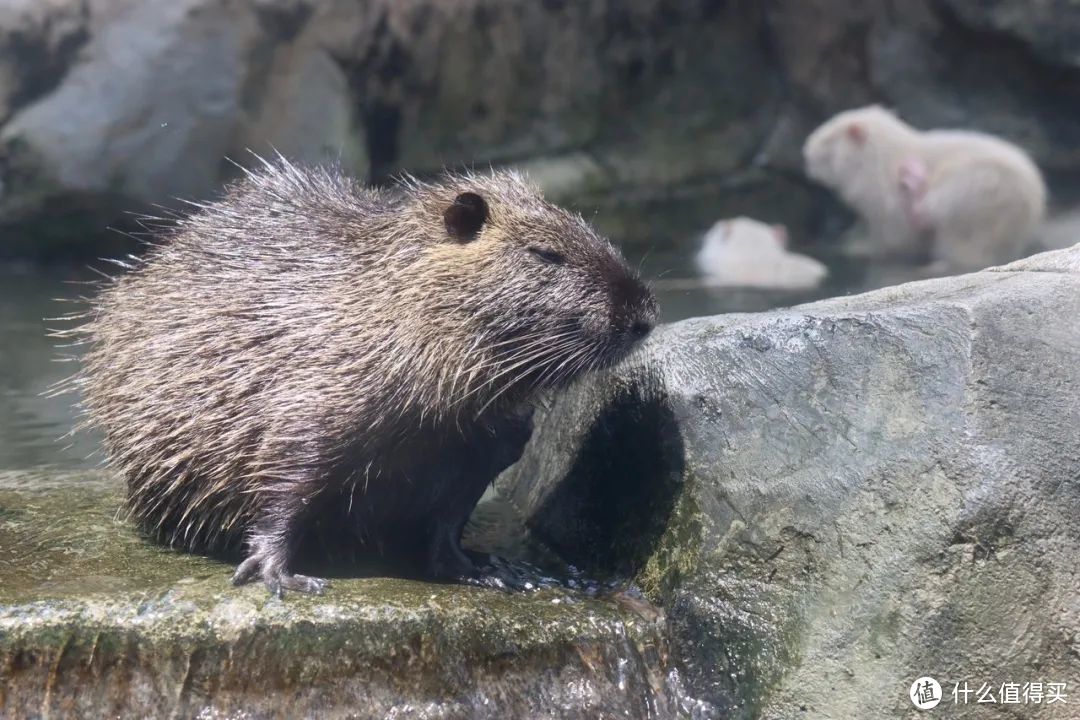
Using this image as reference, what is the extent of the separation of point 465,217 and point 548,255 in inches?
10.2

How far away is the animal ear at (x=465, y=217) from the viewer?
3.22 meters

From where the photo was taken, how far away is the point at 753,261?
814cm

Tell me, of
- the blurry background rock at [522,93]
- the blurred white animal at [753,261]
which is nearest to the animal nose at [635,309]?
the blurred white animal at [753,261]

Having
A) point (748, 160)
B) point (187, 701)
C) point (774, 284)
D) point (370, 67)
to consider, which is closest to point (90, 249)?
point (370, 67)

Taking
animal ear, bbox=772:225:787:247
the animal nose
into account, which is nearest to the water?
the animal nose

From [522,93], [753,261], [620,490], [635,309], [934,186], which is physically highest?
[522,93]

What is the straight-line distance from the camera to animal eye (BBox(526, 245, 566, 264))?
10.4ft

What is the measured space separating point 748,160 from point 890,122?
1706 millimetres

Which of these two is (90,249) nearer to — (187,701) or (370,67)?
(370,67)

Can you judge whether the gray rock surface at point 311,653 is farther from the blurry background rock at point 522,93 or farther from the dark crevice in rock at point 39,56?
the dark crevice in rock at point 39,56

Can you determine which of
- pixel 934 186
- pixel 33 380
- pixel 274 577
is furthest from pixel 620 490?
pixel 934 186

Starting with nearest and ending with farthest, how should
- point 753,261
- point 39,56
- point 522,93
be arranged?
point 753,261, point 39,56, point 522,93

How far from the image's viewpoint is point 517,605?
10.0 ft

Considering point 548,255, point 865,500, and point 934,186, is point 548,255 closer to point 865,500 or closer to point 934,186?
point 865,500
